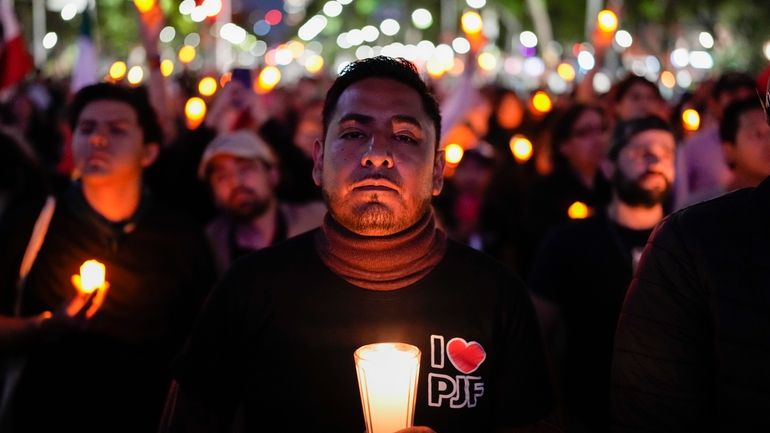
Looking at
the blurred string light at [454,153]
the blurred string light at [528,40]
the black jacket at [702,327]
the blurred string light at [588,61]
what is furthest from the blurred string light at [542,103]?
the blurred string light at [528,40]

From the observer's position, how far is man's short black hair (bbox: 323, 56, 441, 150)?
9.16ft

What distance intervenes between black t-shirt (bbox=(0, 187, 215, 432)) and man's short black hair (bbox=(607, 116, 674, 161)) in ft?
7.53

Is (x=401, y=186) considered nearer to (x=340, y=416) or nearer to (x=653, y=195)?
(x=340, y=416)

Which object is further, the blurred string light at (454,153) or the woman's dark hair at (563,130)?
the blurred string light at (454,153)

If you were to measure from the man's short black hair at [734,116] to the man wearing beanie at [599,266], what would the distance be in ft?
1.22

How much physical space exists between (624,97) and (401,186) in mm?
5789

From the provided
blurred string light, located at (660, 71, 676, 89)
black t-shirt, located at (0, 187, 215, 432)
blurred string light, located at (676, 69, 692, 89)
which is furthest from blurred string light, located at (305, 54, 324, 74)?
black t-shirt, located at (0, 187, 215, 432)

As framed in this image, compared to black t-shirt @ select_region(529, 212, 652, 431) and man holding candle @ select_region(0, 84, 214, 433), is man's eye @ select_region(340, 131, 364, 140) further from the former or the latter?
black t-shirt @ select_region(529, 212, 652, 431)

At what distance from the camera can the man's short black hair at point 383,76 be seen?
9.16 feet

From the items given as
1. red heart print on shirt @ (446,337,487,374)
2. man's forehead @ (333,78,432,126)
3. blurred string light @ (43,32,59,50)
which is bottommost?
red heart print on shirt @ (446,337,487,374)

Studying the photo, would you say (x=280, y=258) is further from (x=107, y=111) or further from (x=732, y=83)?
(x=732, y=83)

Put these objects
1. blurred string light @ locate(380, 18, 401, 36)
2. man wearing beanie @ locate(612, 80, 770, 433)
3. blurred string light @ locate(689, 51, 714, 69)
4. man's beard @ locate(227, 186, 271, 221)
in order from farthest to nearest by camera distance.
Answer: blurred string light @ locate(380, 18, 401, 36) → blurred string light @ locate(689, 51, 714, 69) → man's beard @ locate(227, 186, 271, 221) → man wearing beanie @ locate(612, 80, 770, 433)

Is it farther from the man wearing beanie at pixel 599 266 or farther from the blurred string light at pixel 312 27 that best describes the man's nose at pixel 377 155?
the blurred string light at pixel 312 27

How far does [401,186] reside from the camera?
8.68 ft
